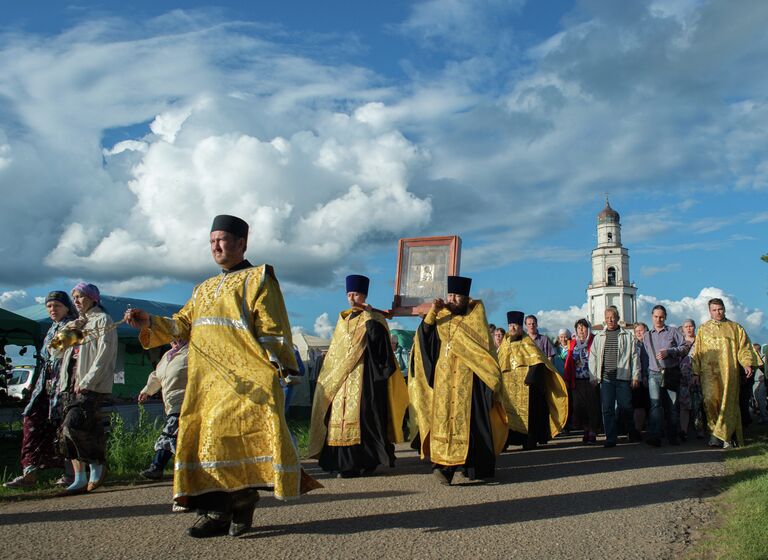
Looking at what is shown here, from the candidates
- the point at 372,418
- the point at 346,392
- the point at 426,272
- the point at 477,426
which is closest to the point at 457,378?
the point at 477,426

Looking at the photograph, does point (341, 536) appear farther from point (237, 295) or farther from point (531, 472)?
point (531, 472)

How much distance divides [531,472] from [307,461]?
10.3 feet

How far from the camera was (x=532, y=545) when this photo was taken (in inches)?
185

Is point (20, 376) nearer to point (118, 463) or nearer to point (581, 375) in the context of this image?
point (118, 463)

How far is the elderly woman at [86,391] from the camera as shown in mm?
6785

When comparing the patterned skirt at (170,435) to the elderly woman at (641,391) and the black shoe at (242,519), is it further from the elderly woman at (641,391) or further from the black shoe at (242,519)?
the elderly woman at (641,391)

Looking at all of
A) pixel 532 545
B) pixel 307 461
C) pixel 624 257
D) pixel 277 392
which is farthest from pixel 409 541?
pixel 624 257

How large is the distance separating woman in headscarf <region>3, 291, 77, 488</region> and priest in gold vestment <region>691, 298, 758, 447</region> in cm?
834

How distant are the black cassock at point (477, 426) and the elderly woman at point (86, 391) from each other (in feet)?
10.1

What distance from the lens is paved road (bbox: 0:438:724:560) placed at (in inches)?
181

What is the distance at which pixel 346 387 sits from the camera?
838 centimetres

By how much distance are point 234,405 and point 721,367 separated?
8038 millimetres

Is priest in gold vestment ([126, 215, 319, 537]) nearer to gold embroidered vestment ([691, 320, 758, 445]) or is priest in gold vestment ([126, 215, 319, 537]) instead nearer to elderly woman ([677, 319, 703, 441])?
gold embroidered vestment ([691, 320, 758, 445])

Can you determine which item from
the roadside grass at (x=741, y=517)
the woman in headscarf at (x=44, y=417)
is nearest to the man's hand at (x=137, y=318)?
the woman in headscarf at (x=44, y=417)
